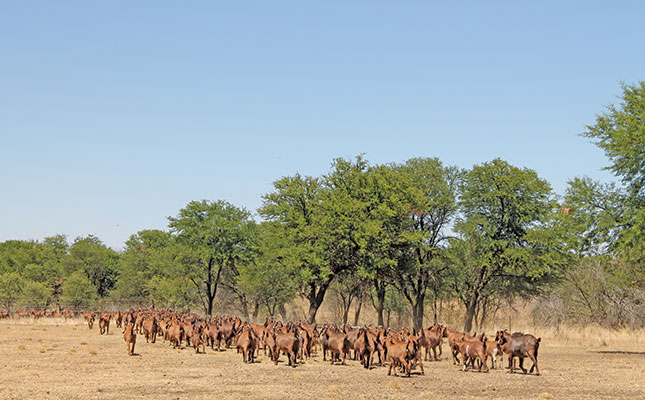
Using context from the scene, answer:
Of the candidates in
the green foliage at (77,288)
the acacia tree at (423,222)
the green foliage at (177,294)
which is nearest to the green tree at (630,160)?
the acacia tree at (423,222)

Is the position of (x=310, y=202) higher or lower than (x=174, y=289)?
higher

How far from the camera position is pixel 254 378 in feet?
70.8

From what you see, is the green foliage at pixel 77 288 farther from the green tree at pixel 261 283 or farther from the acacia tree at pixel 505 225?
the acacia tree at pixel 505 225

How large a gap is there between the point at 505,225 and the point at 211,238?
34260 mm

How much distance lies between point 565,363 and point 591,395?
11.3 meters

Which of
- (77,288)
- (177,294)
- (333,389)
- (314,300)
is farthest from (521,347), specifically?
(77,288)

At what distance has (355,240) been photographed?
5056 centimetres

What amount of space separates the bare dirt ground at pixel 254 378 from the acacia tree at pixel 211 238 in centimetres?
3682

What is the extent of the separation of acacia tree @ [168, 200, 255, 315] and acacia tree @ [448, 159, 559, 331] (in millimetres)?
28387

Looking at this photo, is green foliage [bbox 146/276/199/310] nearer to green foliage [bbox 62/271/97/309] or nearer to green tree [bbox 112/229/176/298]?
green tree [bbox 112/229/176/298]

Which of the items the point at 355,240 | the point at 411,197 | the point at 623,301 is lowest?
the point at 623,301

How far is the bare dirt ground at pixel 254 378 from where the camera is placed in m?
18.3

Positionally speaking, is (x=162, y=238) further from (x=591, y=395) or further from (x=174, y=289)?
(x=591, y=395)

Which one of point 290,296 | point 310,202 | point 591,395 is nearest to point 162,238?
point 290,296
